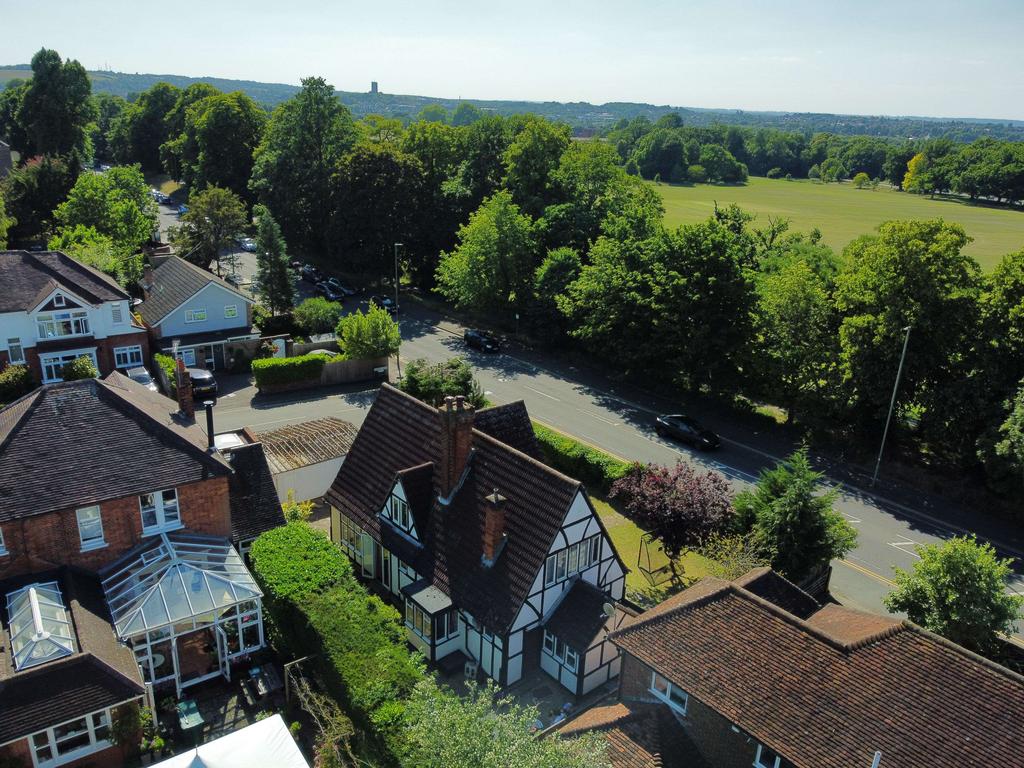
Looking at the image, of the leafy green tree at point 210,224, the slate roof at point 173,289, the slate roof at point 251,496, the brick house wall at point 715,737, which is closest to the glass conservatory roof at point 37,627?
the slate roof at point 251,496

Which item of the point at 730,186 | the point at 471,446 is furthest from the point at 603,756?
the point at 730,186

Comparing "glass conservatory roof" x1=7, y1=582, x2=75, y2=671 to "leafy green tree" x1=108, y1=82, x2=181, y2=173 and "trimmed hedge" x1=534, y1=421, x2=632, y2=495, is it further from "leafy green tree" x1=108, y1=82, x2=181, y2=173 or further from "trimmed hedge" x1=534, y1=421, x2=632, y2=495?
"leafy green tree" x1=108, y1=82, x2=181, y2=173

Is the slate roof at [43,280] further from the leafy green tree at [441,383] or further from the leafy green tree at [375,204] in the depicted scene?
the leafy green tree at [375,204]

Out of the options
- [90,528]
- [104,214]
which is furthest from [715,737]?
[104,214]

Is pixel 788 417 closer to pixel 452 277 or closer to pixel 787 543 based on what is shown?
pixel 787 543

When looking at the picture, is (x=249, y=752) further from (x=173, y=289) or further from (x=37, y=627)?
(x=173, y=289)

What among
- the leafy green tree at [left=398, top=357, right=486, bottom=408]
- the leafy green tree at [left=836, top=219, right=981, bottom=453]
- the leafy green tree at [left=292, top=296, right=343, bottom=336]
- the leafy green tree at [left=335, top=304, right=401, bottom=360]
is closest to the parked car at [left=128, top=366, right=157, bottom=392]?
the leafy green tree at [left=335, top=304, right=401, bottom=360]

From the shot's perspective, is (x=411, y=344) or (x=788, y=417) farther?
(x=411, y=344)
